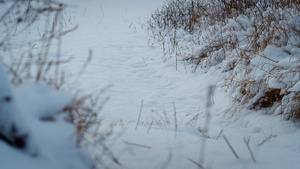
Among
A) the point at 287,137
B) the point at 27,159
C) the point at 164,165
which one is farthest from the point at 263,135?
the point at 27,159

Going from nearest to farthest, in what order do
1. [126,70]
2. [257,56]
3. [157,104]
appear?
[257,56], [157,104], [126,70]

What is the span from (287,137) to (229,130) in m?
0.56

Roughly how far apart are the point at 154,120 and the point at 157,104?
48cm

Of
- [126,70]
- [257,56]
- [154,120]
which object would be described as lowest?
[154,120]

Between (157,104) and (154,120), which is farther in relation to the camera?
(157,104)

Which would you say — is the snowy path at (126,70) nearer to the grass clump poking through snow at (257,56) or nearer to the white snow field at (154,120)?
the white snow field at (154,120)

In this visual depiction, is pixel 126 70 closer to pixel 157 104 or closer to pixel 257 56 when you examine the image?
pixel 157 104

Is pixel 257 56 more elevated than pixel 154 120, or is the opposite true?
pixel 257 56

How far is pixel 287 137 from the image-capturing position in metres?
1.97

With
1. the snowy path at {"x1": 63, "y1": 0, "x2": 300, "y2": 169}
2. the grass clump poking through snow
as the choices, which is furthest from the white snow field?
the grass clump poking through snow

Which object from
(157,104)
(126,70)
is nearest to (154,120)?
(157,104)

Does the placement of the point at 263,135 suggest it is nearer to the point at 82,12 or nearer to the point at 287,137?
the point at 287,137

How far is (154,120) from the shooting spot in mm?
2762

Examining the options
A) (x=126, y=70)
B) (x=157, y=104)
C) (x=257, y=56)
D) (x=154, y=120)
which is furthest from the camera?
(x=126, y=70)
